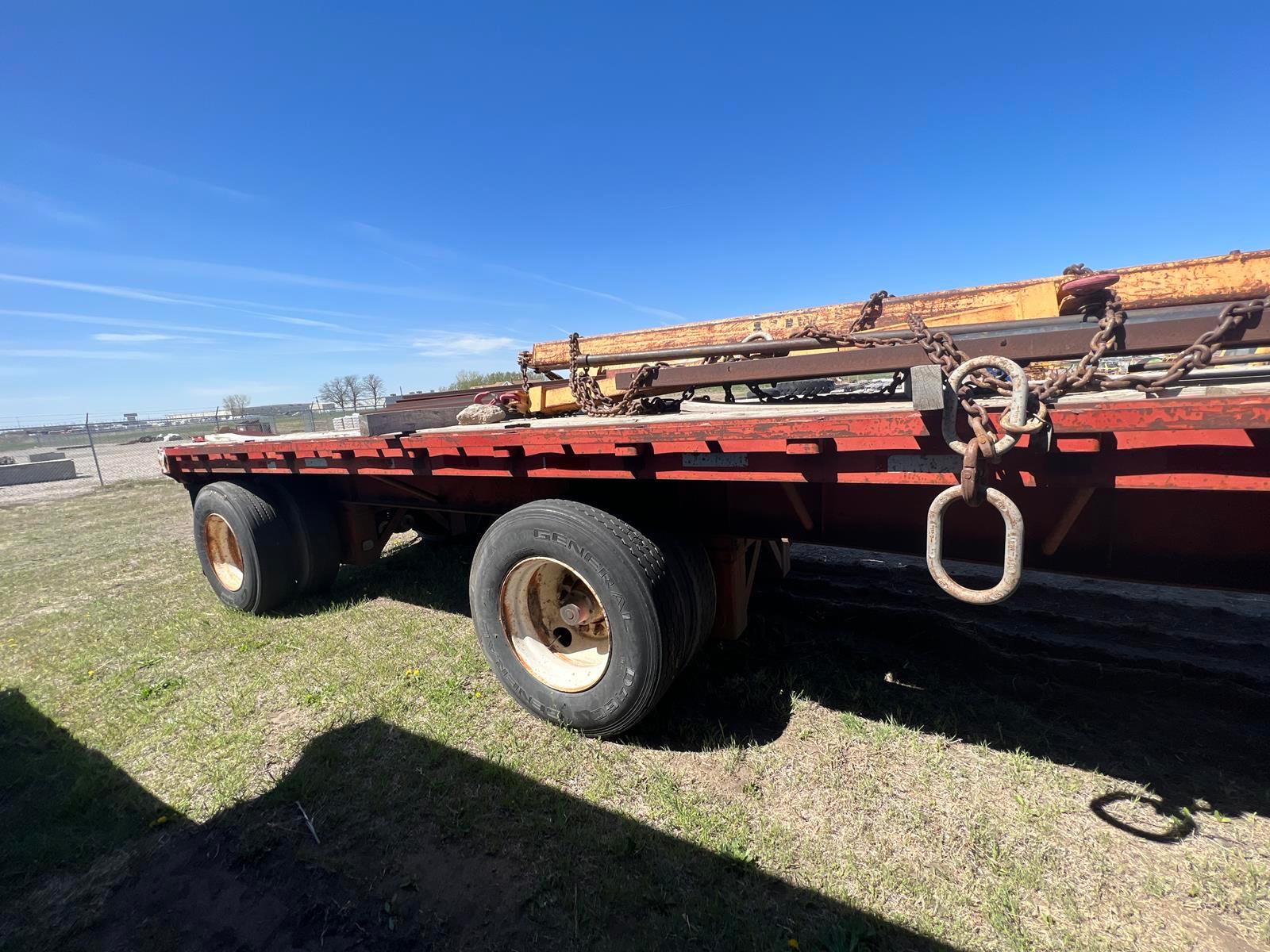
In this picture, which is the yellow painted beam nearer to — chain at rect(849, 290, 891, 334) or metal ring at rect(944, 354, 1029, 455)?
chain at rect(849, 290, 891, 334)

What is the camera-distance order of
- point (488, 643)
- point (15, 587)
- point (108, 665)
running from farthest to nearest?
point (15, 587)
point (108, 665)
point (488, 643)

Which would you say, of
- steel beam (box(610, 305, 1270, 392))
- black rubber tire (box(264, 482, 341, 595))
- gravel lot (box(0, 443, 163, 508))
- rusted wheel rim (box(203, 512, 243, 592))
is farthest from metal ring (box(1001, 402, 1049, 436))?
gravel lot (box(0, 443, 163, 508))

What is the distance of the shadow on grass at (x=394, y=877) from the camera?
6.39 ft

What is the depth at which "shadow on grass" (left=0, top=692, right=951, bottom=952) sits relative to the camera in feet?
6.39

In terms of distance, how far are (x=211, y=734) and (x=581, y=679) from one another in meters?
2.10

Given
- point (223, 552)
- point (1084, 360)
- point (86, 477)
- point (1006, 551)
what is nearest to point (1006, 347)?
point (1084, 360)

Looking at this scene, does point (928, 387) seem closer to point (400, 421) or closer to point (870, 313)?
point (870, 313)

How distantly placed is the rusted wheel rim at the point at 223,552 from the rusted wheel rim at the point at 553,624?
3.15 metres

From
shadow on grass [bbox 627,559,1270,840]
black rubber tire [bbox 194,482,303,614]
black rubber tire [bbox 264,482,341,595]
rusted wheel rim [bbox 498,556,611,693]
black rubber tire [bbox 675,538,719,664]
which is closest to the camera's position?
shadow on grass [bbox 627,559,1270,840]

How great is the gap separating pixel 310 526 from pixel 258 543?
37cm

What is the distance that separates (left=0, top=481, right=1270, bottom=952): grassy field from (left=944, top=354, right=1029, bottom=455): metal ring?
1531 mm

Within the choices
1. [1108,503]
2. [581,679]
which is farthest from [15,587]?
[1108,503]

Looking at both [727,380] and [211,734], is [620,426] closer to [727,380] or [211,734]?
[727,380]

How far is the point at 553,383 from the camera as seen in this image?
173 inches
